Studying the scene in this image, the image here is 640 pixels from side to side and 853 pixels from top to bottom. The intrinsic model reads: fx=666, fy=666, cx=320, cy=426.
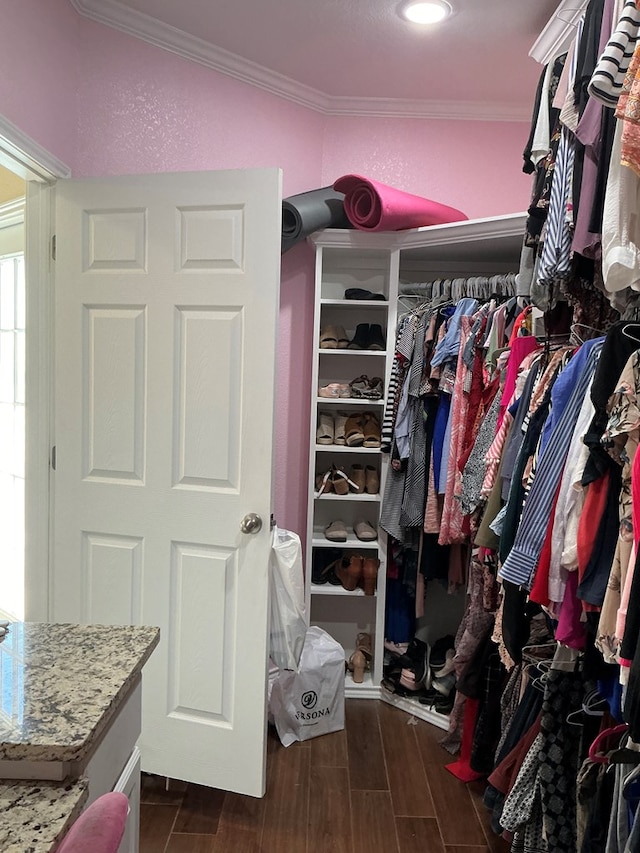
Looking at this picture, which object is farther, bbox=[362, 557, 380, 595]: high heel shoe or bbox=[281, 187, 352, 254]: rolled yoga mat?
bbox=[362, 557, 380, 595]: high heel shoe

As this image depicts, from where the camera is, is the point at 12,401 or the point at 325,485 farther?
the point at 12,401

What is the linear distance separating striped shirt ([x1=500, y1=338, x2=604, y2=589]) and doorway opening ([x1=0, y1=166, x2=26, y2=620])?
Result: 2.36m

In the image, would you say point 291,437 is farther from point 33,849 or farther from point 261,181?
point 33,849

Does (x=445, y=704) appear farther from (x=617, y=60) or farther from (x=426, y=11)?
(x=426, y=11)

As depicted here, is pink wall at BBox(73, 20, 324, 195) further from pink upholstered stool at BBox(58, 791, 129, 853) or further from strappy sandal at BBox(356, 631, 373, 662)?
pink upholstered stool at BBox(58, 791, 129, 853)

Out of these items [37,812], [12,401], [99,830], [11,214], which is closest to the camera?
[99,830]

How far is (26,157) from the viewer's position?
2.03 meters

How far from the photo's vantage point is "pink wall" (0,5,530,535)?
215 cm

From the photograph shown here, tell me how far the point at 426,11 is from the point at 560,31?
0.59m

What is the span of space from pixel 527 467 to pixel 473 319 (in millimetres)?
1005

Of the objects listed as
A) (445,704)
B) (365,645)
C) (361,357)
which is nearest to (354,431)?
(361,357)

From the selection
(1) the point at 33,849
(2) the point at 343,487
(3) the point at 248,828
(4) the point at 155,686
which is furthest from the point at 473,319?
(1) the point at 33,849

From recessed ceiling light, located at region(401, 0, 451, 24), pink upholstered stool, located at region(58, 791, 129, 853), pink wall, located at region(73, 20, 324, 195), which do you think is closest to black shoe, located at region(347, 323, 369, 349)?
pink wall, located at region(73, 20, 324, 195)

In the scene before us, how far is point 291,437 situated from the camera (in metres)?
3.02
